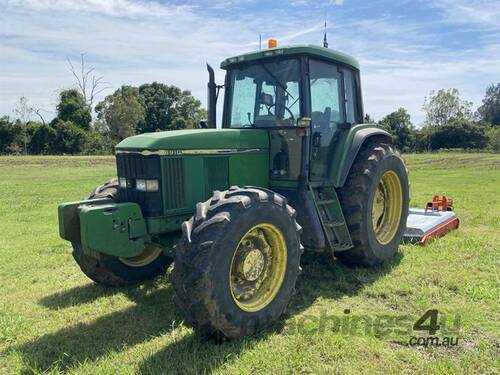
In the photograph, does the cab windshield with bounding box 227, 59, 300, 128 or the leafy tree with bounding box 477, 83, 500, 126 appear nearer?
the cab windshield with bounding box 227, 59, 300, 128

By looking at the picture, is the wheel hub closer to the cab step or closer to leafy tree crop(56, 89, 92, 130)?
the cab step

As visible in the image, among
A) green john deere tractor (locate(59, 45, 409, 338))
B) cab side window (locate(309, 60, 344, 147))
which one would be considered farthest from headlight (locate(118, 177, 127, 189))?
cab side window (locate(309, 60, 344, 147))

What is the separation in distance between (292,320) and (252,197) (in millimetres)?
1246

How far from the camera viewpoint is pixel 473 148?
5250 centimetres

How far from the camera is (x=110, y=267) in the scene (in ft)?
16.1

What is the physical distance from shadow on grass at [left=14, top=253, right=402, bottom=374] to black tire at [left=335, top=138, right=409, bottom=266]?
0.59 feet

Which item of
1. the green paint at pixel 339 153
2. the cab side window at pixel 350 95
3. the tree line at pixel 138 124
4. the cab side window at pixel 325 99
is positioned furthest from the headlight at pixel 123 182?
the tree line at pixel 138 124

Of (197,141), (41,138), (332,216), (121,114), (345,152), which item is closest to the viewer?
(197,141)

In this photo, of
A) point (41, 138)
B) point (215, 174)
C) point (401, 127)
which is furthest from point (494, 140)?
point (215, 174)

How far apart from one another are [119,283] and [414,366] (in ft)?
10.5

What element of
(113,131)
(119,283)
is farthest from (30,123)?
(119,283)

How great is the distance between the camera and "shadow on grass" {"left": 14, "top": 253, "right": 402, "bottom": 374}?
3426 millimetres

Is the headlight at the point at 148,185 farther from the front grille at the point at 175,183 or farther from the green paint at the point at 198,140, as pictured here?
the green paint at the point at 198,140

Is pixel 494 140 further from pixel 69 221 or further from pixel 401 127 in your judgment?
pixel 69 221
